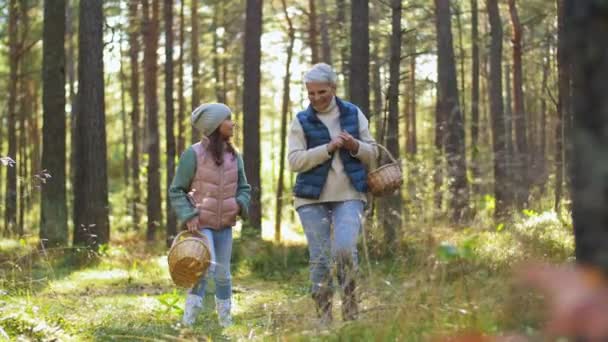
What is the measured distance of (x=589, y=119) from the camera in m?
1.74

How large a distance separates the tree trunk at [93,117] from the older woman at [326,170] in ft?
26.7

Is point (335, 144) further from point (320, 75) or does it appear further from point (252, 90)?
point (252, 90)

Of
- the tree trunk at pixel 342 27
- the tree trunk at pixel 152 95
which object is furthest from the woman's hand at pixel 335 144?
the tree trunk at pixel 342 27

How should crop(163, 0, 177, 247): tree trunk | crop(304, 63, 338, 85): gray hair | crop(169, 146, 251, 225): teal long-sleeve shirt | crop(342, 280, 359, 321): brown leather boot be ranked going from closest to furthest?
crop(342, 280, 359, 321): brown leather boot
crop(304, 63, 338, 85): gray hair
crop(169, 146, 251, 225): teal long-sleeve shirt
crop(163, 0, 177, 247): tree trunk

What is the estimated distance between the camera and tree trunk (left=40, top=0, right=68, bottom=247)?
48.3 ft

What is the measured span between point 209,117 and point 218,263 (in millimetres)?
1175

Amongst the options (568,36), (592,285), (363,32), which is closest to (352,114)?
(568,36)

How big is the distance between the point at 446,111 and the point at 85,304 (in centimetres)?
1408

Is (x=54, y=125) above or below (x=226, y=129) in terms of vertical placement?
above

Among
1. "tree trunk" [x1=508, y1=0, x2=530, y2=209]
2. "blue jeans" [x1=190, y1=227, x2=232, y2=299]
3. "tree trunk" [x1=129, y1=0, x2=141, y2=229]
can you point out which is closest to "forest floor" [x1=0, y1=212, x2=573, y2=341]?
"blue jeans" [x1=190, y1=227, x2=232, y2=299]

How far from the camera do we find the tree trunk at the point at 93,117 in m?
13.9

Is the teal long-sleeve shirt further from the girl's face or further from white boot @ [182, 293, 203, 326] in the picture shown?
white boot @ [182, 293, 203, 326]

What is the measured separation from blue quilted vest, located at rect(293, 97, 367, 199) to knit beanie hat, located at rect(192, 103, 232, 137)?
0.76 m

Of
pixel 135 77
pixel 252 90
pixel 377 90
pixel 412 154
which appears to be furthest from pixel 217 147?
pixel 412 154
